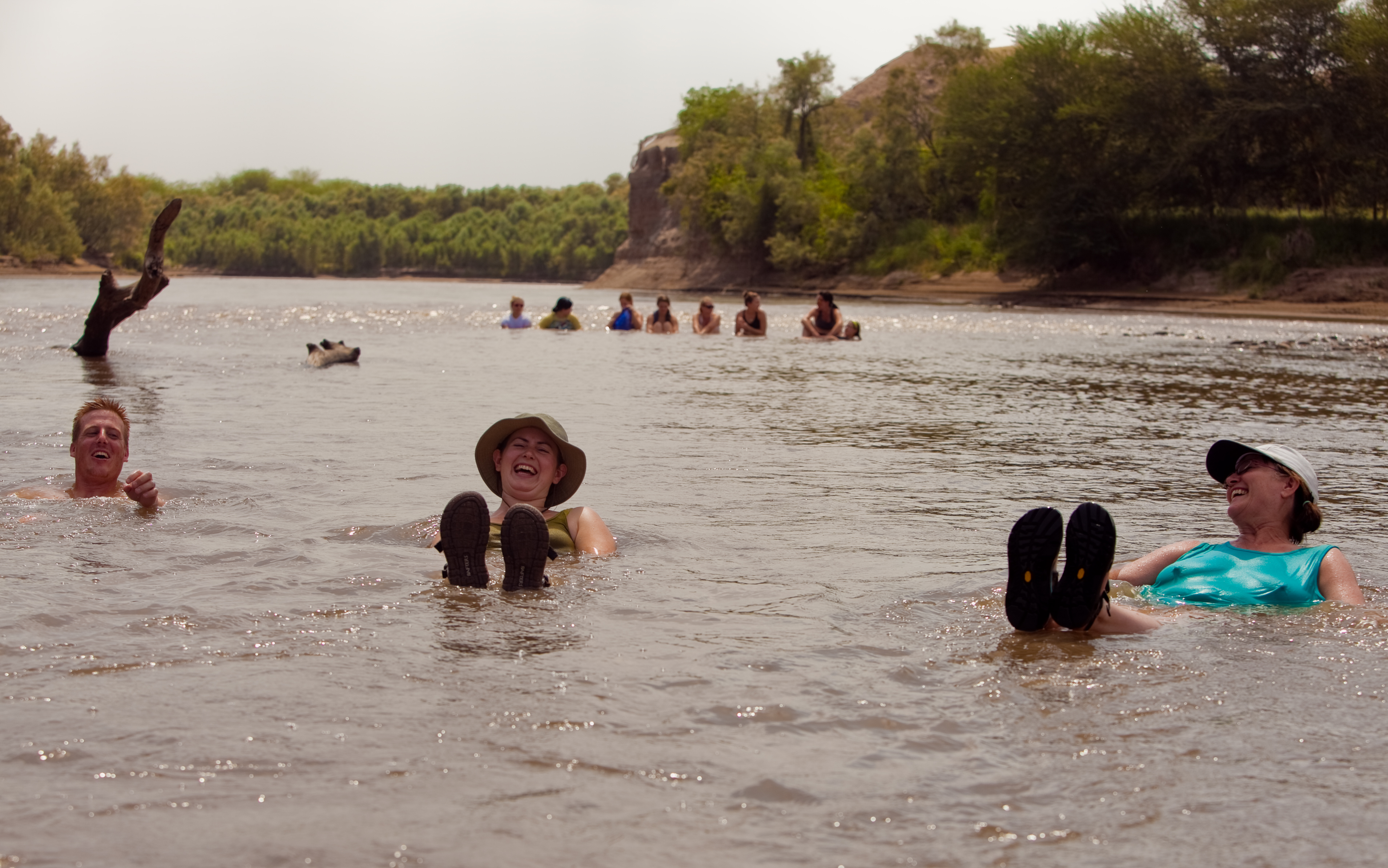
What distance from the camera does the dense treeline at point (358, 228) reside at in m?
92.9

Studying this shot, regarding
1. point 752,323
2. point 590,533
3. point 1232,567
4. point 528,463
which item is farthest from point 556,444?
point 752,323

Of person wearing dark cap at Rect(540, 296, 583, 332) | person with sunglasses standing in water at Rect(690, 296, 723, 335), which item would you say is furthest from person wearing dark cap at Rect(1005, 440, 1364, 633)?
person wearing dark cap at Rect(540, 296, 583, 332)

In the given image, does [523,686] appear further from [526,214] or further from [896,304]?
[526,214]

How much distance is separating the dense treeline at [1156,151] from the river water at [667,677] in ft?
124

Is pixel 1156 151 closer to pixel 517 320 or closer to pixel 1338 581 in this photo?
pixel 517 320

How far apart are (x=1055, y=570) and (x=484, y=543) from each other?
2136mm

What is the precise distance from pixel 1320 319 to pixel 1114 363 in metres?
19.2

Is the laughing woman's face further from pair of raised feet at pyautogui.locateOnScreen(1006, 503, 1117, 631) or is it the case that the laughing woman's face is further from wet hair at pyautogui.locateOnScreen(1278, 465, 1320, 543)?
wet hair at pyautogui.locateOnScreen(1278, 465, 1320, 543)

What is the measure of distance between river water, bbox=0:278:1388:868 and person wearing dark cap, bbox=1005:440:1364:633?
0.43 ft

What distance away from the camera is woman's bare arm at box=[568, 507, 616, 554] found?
6102 mm

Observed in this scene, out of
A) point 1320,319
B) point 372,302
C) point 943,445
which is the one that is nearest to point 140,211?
point 372,302

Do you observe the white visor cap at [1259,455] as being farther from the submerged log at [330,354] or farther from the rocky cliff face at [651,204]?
the rocky cliff face at [651,204]

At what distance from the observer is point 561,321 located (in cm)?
2873

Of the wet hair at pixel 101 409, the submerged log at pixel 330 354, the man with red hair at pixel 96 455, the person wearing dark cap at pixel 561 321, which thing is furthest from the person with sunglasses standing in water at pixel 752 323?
the man with red hair at pixel 96 455
